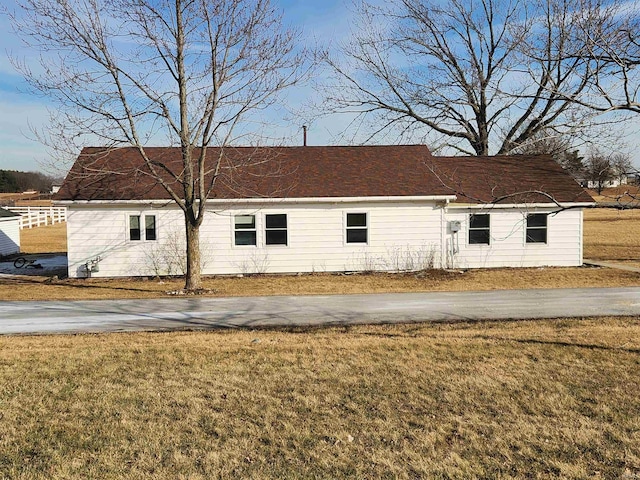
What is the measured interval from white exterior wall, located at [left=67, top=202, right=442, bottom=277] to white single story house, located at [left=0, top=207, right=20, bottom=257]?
32.3 ft

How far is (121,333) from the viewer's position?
30.0 ft

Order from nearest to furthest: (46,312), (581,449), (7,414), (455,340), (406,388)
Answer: (581,449), (7,414), (406,388), (455,340), (46,312)

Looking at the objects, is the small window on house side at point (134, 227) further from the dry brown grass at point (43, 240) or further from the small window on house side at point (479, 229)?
the dry brown grass at point (43, 240)

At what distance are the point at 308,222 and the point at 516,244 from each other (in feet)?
24.0

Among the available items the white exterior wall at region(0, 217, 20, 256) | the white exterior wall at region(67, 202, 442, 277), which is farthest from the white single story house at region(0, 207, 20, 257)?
the white exterior wall at region(67, 202, 442, 277)

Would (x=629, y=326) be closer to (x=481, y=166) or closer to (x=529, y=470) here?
(x=529, y=470)

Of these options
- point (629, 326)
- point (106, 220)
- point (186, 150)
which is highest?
point (186, 150)

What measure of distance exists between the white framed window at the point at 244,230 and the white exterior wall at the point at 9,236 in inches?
537

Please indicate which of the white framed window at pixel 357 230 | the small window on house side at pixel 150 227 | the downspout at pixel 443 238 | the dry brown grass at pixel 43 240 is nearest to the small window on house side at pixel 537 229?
the downspout at pixel 443 238

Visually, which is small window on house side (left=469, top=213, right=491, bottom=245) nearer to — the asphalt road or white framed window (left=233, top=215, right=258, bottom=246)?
the asphalt road

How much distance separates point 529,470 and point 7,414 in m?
4.91

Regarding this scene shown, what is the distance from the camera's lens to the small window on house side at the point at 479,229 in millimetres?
18469

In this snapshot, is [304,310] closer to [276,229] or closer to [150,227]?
[276,229]

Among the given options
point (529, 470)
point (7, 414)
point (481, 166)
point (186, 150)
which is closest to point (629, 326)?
point (529, 470)
